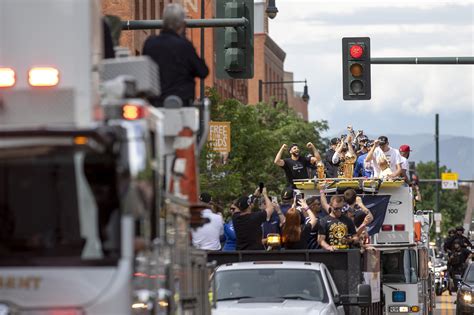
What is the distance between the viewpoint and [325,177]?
2447 cm

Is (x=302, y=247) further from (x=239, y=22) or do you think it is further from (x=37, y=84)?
(x=37, y=84)

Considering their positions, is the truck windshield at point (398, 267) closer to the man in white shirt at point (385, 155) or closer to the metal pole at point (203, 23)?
the man in white shirt at point (385, 155)

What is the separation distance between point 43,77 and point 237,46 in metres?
12.4

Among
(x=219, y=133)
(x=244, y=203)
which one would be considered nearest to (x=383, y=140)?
(x=244, y=203)

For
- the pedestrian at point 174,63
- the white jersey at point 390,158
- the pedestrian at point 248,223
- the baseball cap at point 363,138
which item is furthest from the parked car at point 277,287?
the baseball cap at point 363,138

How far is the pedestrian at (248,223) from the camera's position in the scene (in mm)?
18766

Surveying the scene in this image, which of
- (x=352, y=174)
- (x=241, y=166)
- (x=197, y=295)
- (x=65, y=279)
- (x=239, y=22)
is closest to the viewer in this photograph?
(x=65, y=279)

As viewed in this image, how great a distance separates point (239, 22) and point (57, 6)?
11.9 meters

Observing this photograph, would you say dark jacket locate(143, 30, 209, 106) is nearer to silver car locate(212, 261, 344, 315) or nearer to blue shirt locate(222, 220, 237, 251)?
silver car locate(212, 261, 344, 315)

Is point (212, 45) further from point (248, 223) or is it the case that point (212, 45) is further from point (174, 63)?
point (174, 63)

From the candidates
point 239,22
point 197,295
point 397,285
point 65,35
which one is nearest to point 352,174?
point 397,285

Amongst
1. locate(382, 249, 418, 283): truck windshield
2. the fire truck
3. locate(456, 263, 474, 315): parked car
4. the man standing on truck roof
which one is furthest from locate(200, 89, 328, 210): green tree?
the fire truck

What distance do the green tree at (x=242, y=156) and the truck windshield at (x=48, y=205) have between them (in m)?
30.8

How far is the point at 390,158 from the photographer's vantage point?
24531 millimetres
